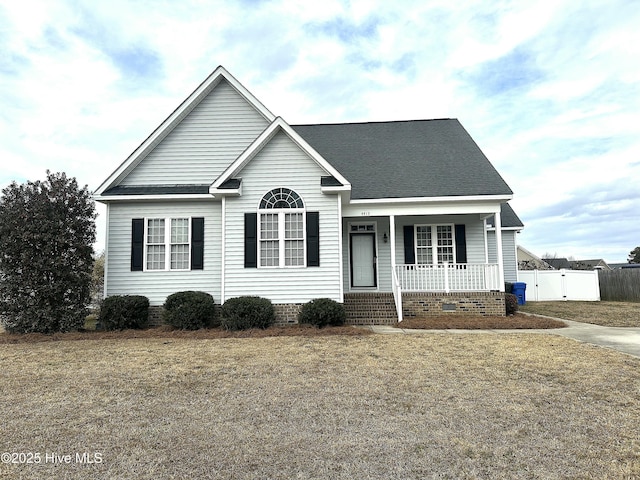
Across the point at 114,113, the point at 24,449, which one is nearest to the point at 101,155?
the point at 114,113

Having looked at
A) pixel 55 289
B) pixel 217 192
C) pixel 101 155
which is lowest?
pixel 55 289

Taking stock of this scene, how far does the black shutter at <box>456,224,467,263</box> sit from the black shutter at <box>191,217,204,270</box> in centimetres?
899

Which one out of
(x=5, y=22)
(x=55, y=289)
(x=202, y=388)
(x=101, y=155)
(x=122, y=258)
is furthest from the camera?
(x=101, y=155)

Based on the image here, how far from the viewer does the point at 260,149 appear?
1205 centimetres

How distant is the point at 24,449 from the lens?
3766mm

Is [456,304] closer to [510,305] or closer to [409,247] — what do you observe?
[510,305]

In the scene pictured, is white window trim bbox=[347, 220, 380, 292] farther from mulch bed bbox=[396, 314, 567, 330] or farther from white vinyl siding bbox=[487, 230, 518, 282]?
white vinyl siding bbox=[487, 230, 518, 282]

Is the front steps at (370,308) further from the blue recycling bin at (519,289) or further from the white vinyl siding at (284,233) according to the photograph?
the blue recycling bin at (519,289)

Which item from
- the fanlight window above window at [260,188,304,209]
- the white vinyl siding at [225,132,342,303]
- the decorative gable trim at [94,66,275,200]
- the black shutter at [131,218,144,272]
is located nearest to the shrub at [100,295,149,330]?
the black shutter at [131,218,144,272]

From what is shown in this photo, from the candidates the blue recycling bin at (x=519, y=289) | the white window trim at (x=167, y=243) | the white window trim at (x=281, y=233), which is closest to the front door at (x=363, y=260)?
the white window trim at (x=281, y=233)

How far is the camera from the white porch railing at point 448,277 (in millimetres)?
13180

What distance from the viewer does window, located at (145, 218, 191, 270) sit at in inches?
504

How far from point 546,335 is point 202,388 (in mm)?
8391

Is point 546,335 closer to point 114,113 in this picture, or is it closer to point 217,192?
point 217,192
